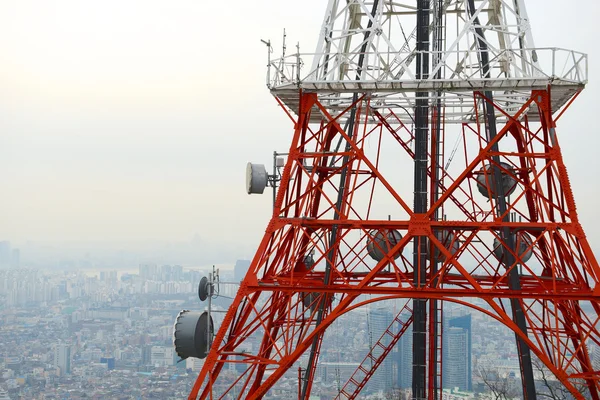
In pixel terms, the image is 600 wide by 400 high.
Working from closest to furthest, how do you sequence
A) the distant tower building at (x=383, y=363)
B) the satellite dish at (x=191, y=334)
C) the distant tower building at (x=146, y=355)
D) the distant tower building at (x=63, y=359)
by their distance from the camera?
the satellite dish at (x=191, y=334)
the distant tower building at (x=383, y=363)
the distant tower building at (x=146, y=355)
the distant tower building at (x=63, y=359)

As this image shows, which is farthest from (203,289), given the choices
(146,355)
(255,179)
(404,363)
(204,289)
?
(146,355)

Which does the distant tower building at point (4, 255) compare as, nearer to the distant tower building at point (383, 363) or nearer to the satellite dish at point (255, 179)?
the distant tower building at point (383, 363)

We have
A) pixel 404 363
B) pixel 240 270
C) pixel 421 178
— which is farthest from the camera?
pixel 404 363

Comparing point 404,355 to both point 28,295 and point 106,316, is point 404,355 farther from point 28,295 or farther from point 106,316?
point 28,295

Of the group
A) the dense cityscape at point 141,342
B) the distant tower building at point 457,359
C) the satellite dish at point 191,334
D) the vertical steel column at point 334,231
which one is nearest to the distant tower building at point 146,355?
the dense cityscape at point 141,342

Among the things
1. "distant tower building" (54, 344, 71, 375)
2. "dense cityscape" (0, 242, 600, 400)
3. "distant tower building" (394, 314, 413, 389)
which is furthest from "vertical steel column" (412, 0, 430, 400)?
"distant tower building" (54, 344, 71, 375)

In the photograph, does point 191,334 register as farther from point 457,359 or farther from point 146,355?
point 146,355

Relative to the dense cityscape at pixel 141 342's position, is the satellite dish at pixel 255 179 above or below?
above
